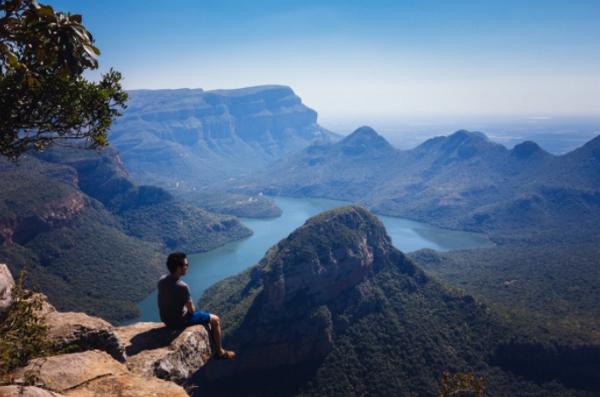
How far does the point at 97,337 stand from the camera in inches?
420

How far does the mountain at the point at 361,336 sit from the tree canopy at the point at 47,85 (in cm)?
4754

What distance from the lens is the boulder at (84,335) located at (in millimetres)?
10195

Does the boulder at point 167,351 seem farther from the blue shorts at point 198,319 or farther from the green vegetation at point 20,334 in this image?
the green vegetation at point 20,334

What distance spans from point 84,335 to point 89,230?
4407 inches

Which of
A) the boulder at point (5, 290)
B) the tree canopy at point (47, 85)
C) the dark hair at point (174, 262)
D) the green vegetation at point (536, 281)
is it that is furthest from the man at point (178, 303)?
the green vegetation at point (536, 281)

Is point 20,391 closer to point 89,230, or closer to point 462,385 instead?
point 462,385

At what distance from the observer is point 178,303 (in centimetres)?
1227

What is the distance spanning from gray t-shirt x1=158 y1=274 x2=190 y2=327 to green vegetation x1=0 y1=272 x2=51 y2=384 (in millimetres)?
3275

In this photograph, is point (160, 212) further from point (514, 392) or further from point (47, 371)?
point (47, 371)

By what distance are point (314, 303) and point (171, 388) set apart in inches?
2199

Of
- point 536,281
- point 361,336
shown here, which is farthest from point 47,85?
point 536,281

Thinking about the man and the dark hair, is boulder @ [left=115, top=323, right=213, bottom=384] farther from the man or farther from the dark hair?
the dark hair

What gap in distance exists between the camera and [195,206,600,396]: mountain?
5231 cm

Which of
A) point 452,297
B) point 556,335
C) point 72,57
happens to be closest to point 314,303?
point 452,297
